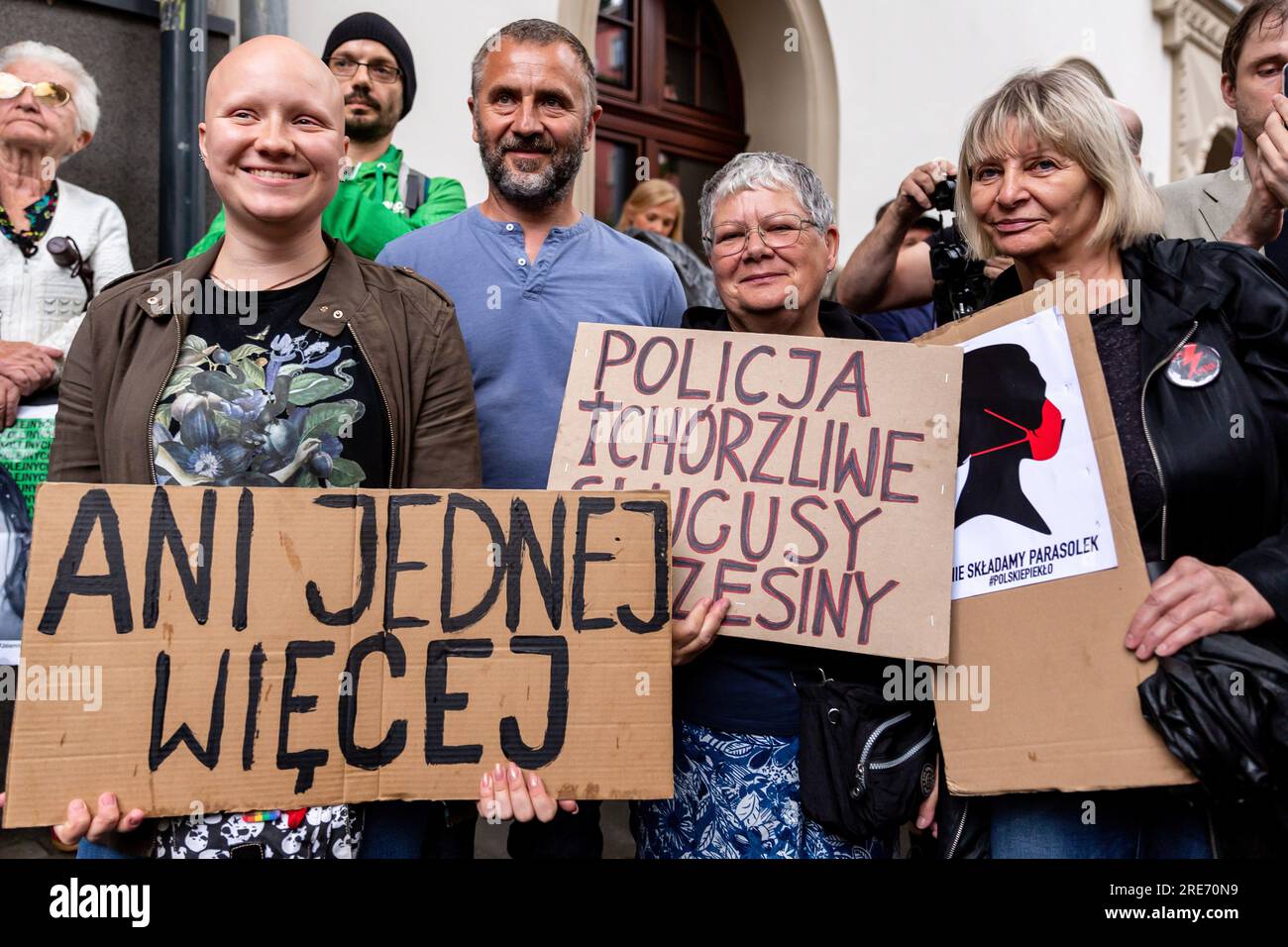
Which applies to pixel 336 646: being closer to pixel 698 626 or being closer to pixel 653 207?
pixel 698 626

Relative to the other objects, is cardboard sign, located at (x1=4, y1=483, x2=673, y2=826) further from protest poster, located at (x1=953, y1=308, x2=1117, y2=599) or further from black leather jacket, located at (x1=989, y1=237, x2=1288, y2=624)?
black leather jacket, located at (x1=989, y1=237, x2=1288, y2=624)

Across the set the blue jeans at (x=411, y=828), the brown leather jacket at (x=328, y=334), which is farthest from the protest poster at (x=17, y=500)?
the blue jeans at (x=411, y=828)

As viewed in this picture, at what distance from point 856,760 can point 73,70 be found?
3094 millimetres

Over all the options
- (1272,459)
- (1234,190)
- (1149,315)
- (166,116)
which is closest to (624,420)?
(1149,315)

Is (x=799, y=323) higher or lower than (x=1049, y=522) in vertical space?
higher

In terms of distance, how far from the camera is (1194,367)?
1.84m

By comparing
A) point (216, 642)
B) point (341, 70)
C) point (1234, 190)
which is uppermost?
point (341, 70)

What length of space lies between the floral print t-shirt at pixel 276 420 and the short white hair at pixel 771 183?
857 mm

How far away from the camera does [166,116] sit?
12.6 feet

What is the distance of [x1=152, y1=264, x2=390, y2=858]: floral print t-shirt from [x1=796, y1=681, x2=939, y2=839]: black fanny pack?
2.71ft

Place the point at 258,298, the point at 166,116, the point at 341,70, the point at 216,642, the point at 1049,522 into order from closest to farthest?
the point at 216,642, the point at 1049,522, the point at 258,298, the point at 341,70, the point at 166,116

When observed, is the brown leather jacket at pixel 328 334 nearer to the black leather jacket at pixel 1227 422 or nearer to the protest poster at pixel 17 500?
the protest poster at pixel 17 500

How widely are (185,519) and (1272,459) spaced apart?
1838mm
